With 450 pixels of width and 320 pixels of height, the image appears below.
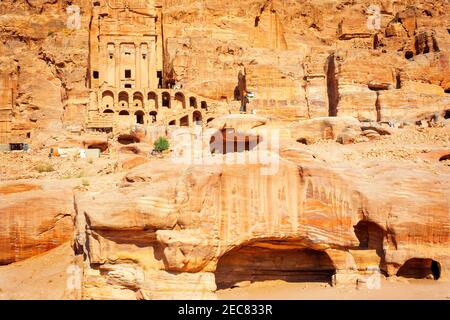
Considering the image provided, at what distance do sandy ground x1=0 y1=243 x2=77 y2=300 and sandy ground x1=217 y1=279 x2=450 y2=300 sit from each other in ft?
15.7

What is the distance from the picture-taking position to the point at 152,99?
53.5m

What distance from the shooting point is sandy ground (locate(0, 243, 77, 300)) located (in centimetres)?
1734

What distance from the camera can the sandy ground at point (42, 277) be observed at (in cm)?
1734

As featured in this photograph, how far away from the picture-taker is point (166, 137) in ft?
135

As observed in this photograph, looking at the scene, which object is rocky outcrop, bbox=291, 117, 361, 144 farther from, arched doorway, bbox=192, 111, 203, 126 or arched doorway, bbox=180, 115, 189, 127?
arched doorway, bbox=180, 115, 189, 127

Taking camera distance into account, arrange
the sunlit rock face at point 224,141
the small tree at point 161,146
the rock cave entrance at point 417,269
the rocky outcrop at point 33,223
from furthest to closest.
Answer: the small tree at point 161,146, the rocky outcrop at point 33,223, the rock cave entrance at point 417,269, the sunlit rock face at point 224,141

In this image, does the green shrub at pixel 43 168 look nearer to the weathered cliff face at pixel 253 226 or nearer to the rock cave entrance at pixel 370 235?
the weathered cliff face at pixel 253 226

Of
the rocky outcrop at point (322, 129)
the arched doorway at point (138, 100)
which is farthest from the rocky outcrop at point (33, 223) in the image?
the arched doorway at point (138, 100)

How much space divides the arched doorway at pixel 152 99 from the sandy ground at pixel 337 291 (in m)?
35.3

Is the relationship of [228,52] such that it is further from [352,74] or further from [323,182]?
[323,182]

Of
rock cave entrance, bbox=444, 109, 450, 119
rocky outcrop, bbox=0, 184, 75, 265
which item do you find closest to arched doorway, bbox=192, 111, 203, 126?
rock cave entrance, bbox=444, 109, 450, 119

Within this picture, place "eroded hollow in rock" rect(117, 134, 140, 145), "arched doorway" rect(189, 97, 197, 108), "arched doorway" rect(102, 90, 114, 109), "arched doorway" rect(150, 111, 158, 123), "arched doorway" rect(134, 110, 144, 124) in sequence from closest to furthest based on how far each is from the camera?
"eroded hollow in rock" rect(117, 134, 140, 145), "arched doorway" rect(150, 111, 158, 123), "arched doorway" rect(134, 110, 144, 124), "arched doorway" rect(102, 90, 114, 109), "arched doorway" rect(189, 97, 197, 108)

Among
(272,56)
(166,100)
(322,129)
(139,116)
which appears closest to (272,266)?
(322,129)

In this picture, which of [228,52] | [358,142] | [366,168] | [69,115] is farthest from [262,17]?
[366,168]
